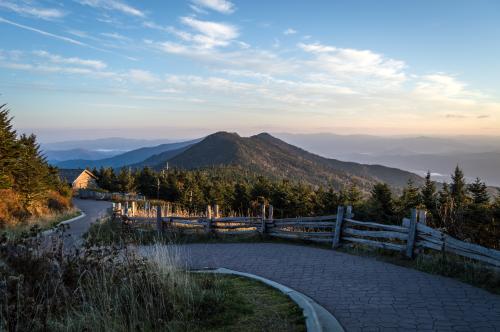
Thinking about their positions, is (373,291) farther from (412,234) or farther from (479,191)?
(479,191)

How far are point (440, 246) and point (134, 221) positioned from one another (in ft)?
42.4

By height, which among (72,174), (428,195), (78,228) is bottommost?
(78,228)

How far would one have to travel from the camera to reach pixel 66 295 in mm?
5250

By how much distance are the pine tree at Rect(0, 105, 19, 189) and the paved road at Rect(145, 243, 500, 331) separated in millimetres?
17046

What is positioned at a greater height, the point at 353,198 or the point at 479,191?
the point at 479,191

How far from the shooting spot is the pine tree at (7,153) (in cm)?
2211

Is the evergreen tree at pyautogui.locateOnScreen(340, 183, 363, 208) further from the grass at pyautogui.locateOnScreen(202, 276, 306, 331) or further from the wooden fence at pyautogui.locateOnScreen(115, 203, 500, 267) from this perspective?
the grass at pyautogui.locateOnScreen(202, 276, 306, 331)

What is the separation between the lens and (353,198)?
35.2m

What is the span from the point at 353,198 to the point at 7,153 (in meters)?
27.6

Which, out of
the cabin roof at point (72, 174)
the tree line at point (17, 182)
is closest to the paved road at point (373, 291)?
the tree line at point (17, 182)

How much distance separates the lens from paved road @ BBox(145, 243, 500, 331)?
541cm

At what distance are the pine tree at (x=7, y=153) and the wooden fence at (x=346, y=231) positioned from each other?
28.6 ft

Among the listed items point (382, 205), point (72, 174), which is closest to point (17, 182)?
point (382, 205)

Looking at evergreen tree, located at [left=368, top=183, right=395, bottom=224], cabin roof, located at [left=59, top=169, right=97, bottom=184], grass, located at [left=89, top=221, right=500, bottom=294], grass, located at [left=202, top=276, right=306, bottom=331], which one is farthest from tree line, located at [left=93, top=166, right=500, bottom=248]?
grass, located at [left=202, top=276, right=306, bottom=331]
